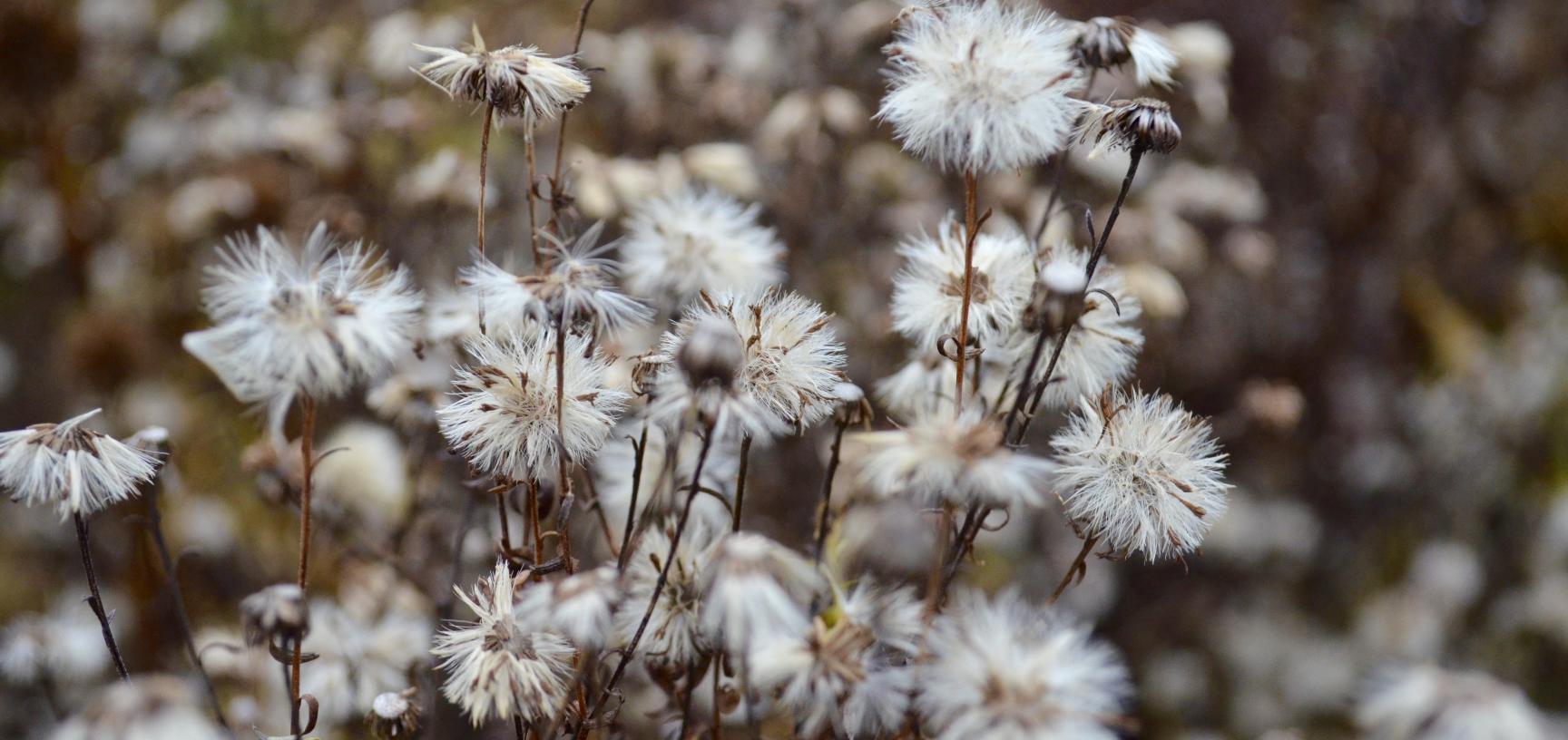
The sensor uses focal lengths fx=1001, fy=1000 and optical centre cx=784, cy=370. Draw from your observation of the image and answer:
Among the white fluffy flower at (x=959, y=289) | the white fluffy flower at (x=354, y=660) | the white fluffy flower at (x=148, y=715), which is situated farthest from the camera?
the white fluffy flower at (x=354, y=660)

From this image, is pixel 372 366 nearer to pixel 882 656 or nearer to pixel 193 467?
pixel 882 656

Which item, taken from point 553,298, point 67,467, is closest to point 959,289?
point 553,298

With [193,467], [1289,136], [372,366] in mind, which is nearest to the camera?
[372,366]

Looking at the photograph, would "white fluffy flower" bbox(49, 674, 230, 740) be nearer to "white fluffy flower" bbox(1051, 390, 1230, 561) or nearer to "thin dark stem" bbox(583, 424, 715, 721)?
"thin dark stem" bbox(583, 424, 715, 721)

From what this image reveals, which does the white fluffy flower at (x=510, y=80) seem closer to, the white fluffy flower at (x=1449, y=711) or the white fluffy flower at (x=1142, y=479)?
the white fluffy flower at (x=1142, y=479)

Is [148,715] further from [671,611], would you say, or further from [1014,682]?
[1014,682]

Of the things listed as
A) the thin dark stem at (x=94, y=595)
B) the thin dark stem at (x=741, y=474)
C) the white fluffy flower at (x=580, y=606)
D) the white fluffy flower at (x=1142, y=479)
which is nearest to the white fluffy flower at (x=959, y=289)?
the white fluffy flower at (x=1142, y=479)

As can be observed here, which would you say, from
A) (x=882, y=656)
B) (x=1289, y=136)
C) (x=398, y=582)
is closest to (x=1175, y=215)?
(x=1289, y=136)
